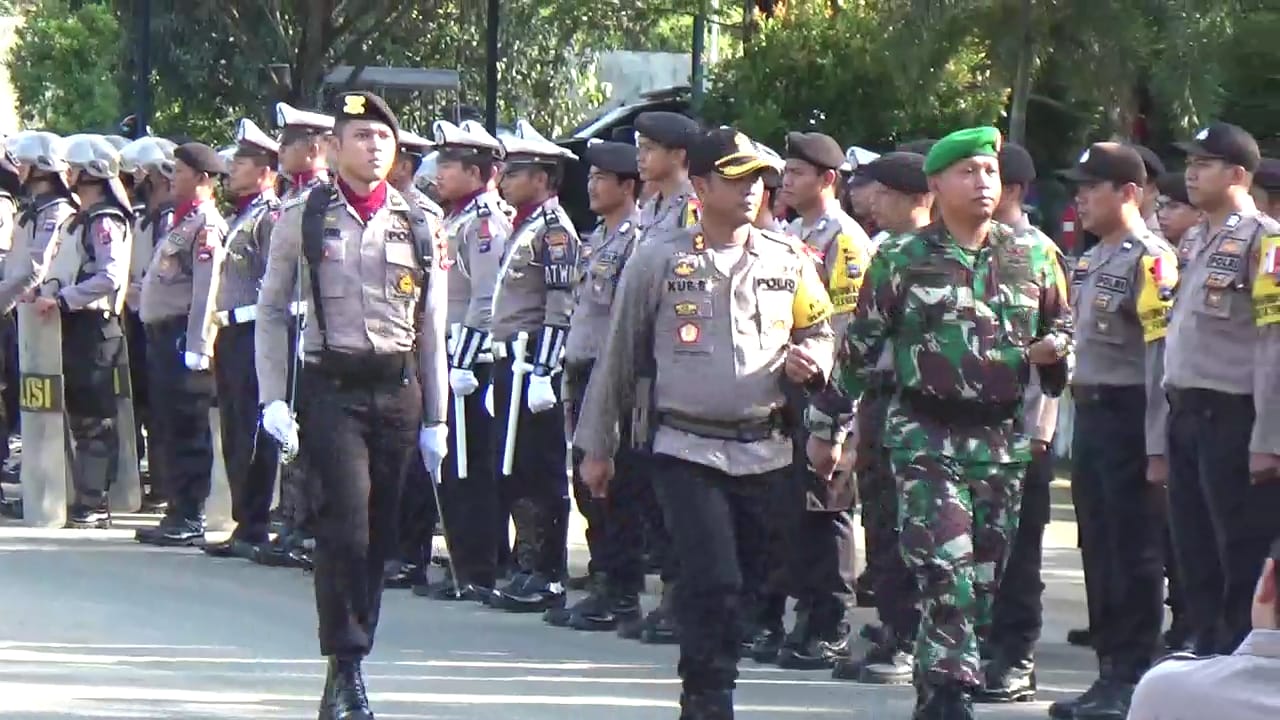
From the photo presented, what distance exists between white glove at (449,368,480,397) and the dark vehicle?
10.4 metres

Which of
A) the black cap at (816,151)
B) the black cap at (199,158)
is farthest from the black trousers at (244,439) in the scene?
the black cap at (816,151)

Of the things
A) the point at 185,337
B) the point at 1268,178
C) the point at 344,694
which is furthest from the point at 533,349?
the point at 1268,178

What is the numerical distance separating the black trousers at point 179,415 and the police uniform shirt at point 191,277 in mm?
111

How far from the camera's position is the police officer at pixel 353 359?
8398 mm

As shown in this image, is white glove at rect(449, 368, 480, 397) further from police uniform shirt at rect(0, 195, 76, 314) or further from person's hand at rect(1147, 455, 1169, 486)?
person's hand at rect(1147, 455, 1169, 486)

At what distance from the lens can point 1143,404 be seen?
9414 millimetres

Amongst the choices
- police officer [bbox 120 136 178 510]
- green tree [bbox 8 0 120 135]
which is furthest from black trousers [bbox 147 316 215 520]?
green tree [bbox 8 0 120 135]

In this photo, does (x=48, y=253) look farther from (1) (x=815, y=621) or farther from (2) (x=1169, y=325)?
(2) (x=1169, y=325)

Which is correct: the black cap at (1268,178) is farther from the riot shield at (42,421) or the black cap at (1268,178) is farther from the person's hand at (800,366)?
the riot shield at (42,421)

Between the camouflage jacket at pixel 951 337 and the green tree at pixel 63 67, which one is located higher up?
the green tree at pixel 63 67

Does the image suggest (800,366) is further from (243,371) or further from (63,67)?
(63,67)

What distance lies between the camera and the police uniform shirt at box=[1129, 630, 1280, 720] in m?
3.87

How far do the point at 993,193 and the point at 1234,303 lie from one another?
1.32m

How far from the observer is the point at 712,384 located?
7.89 meters
